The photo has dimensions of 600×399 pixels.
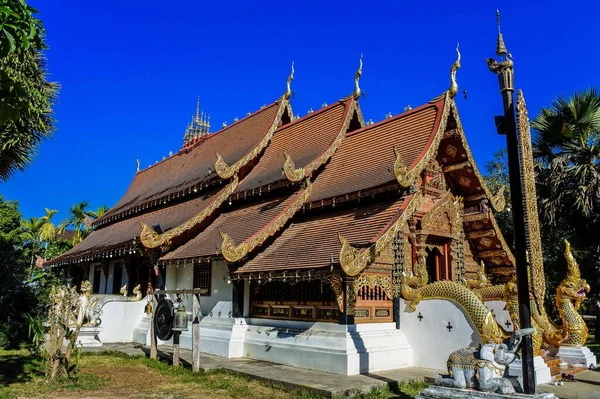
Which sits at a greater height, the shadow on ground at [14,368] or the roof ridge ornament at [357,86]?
the roof ridge ornament at [357,86]

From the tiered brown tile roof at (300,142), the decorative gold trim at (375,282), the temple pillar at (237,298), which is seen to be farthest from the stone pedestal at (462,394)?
the tiered brown tile roof at (300,142)

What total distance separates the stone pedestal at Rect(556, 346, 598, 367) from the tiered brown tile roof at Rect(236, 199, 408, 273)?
13.4 ft

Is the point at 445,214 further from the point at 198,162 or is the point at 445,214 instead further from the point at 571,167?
the point at 198,162

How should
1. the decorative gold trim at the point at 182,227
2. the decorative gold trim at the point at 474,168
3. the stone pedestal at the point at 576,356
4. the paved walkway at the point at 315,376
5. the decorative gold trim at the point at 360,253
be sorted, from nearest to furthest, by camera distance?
the paved walkway at the point at 315,376 → the decorative gold trim at the point at 360,253 → the stone pedestal at the point at 576,356 → the decorative gold trim at the point at 474,168 → the decorative gold trim at the point at 182,227

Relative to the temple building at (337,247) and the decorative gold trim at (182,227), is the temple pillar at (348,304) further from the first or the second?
the decorative gold trim at (182,227)

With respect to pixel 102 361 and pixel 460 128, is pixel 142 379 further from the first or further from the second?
pixel 460 128

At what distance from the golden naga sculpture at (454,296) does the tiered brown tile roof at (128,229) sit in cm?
620

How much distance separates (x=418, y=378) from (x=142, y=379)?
4.69m

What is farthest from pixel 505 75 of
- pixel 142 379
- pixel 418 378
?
pixel 142 379

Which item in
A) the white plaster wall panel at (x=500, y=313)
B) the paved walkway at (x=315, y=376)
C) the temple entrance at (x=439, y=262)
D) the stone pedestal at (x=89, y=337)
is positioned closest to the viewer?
the paved walkway at (x=315, y=376)

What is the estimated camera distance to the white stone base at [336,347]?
8.92m

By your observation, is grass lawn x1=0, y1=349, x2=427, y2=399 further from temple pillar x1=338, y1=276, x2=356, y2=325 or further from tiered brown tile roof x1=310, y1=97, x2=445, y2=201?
tiered brown tile roof x1=310, y1=97, x2=445, y2=201

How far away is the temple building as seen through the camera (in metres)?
9.19

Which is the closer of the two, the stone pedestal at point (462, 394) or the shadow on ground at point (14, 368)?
the stone pedestal at point (462, 394)
